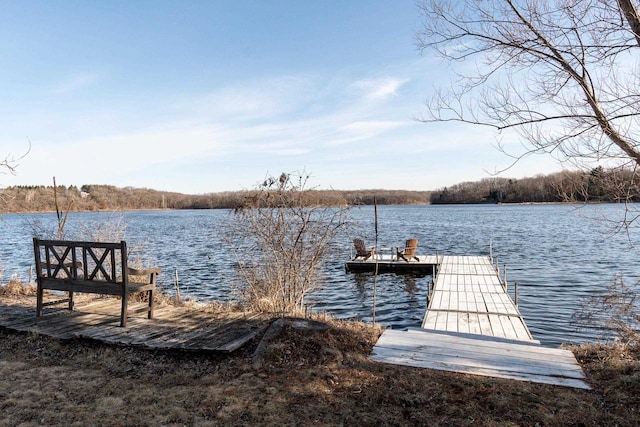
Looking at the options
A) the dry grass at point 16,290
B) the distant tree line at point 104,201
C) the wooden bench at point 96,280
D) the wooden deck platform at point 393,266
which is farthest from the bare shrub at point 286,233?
the wooden deck platform at point 393,266

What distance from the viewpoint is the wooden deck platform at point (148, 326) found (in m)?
5.59

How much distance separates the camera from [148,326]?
20.9 ft

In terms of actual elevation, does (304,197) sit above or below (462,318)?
above

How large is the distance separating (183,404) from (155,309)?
3.90 metres

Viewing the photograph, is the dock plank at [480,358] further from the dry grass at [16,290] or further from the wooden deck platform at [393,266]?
the wooden deck platform at [393,266]

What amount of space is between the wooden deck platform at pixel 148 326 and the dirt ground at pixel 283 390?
6.1 inches

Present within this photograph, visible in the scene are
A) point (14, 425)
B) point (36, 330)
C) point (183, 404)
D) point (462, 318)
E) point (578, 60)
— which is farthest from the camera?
point (462, 318)

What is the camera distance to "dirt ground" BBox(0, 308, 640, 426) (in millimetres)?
3760

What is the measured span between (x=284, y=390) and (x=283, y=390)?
1cm

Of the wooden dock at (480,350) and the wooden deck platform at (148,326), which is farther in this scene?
the wooden deck platform at (148,326)

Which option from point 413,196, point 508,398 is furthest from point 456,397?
point 413,196

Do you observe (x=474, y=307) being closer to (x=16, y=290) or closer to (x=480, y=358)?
(x=480, y=358)

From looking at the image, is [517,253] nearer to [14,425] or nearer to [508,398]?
[508,398]

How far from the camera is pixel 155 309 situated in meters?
7.58
